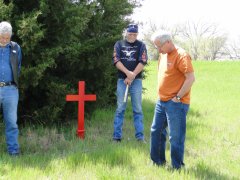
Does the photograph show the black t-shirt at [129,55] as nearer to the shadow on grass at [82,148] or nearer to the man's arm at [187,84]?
the shadow on grass at [82,148]

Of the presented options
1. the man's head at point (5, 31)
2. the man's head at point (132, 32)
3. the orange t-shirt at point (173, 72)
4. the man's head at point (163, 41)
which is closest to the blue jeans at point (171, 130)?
the orange t-shirt at point (173, 72)

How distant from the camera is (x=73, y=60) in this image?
7598 millimetres

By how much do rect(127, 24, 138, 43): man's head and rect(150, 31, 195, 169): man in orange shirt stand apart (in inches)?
65.6

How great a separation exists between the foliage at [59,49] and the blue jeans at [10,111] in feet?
3.12

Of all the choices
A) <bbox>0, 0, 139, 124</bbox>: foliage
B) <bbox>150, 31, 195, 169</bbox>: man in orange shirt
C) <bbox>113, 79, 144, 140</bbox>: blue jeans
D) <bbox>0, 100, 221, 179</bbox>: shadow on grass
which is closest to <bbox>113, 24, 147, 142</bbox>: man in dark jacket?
<bbox>113, 79, 144, 140</bbox>: blue jeans

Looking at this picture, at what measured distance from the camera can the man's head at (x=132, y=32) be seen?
6730mm

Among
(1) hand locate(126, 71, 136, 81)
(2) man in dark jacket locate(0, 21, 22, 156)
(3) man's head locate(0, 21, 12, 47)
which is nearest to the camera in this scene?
(3) man's head locate(0, 21, 12, 47)

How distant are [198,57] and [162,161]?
6538 cm

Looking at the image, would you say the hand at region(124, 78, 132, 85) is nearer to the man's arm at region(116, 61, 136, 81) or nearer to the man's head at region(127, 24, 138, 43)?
the man's arm at region(116, 61, 136, 81)

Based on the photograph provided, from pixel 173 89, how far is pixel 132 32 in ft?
6.90

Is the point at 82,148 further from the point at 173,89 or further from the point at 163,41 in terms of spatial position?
the point at 163,41

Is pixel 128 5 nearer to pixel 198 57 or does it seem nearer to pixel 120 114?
pixel 120 114

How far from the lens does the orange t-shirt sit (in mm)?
4785

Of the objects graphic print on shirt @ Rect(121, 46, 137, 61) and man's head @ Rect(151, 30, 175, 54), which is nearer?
man's head @ Rect(151, 30, 175, 54)
